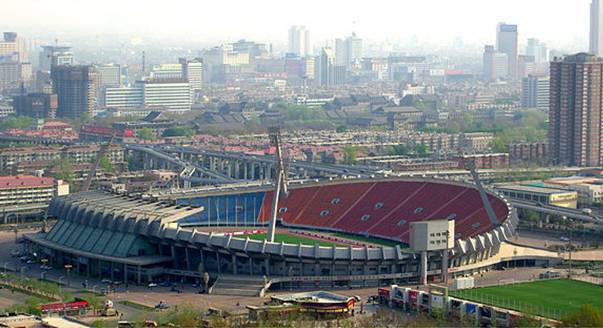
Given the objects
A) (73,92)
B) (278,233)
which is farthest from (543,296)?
(73,92)

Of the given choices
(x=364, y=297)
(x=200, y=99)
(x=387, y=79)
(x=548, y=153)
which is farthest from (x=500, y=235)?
(x=387, y=79)

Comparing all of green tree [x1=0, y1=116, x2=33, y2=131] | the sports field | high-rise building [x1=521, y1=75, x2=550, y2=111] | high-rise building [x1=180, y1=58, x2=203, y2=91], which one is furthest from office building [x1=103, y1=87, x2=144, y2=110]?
the sports field

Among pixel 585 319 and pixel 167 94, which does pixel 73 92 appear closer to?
pixel 167 94

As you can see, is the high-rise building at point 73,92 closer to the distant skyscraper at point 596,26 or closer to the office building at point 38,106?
the office building at point 38,106

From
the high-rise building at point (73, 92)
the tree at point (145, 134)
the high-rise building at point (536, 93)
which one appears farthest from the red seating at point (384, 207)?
the high-rise building at point (536, 93)

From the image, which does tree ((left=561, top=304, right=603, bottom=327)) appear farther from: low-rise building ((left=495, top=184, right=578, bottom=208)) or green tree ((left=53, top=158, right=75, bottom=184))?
green tree ((left=53, top=158, right=75, bottom=184))

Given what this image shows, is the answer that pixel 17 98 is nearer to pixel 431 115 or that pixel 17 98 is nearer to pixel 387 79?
pixel 431 115
